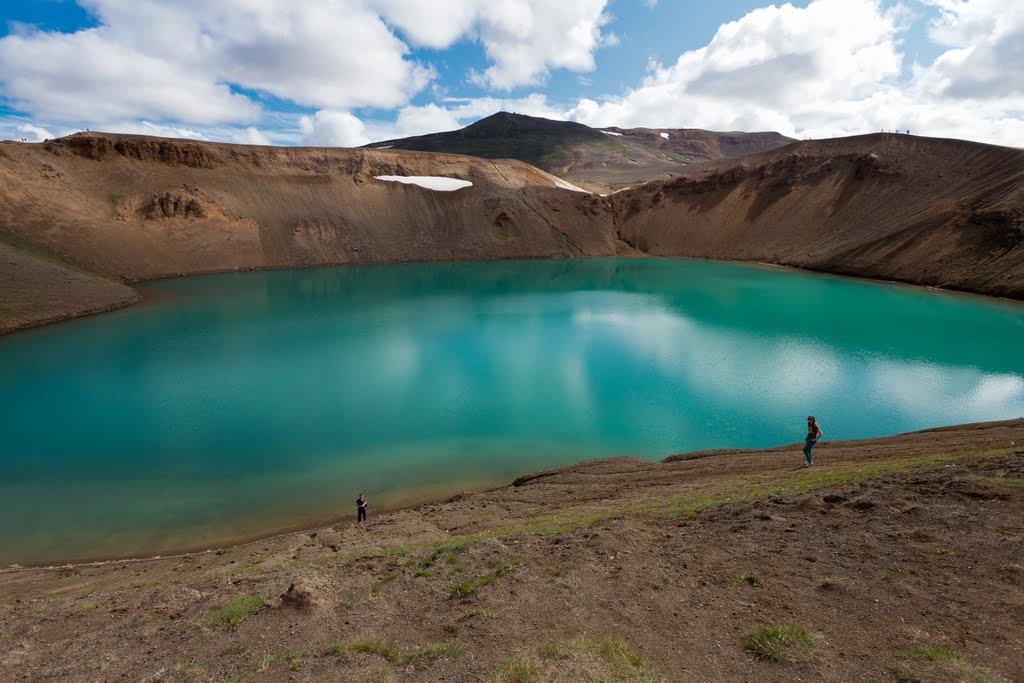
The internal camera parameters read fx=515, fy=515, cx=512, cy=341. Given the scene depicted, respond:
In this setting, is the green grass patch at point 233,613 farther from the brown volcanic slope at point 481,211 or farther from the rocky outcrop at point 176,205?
the rocky outcrop at point 176,205

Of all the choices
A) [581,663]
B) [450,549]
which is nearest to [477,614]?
[581,663]

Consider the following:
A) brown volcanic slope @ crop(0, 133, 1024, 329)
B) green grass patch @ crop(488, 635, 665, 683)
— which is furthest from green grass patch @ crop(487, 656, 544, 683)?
brown volcanic slope @ crop(0, 133, 1024, 329)

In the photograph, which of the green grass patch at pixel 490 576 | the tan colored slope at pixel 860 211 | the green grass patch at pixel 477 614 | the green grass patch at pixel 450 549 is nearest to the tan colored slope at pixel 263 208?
the tan colored slope at pixel 860 211

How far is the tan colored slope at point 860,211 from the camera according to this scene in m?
40.6

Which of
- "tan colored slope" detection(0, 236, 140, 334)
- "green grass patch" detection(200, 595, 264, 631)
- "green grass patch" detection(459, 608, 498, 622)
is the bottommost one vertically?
"green grass patch" detection(200, 595, 264, 631)

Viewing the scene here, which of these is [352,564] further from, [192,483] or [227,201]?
[227,201]

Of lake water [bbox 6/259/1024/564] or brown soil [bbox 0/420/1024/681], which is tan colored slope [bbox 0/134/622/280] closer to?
lake water [bbox 6/259/1024/564]

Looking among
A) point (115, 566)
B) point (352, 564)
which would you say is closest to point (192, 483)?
point (115, 566)

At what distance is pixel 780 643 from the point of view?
16.6 ft

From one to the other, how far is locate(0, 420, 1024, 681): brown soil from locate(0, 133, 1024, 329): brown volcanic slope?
3394 cm

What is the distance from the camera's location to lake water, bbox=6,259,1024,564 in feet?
45.0

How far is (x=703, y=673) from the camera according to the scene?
4.84 metres

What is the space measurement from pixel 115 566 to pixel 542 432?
11470mm

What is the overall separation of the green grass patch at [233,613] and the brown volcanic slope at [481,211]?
34743mm
